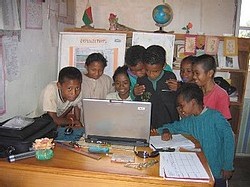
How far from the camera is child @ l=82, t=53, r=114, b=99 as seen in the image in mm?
2531

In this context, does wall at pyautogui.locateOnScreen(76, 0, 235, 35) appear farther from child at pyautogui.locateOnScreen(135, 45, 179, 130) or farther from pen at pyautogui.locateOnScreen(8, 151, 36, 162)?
pen at pyautogui.locateOnScreen(8, 151, 36, 162)

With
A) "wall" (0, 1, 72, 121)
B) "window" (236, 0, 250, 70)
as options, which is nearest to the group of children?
"wall" (0, 1, 72, 121)

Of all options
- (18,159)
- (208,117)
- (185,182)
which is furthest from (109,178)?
(208,117)

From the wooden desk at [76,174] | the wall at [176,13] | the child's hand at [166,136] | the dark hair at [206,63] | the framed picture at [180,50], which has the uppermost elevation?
the wall at [176,13]

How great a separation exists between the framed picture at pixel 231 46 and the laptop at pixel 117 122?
84.7 inches

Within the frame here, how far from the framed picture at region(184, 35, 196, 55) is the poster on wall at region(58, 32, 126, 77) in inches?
28.3

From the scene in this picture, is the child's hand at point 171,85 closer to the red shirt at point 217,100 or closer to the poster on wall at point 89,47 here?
the red shirt at point 217,100

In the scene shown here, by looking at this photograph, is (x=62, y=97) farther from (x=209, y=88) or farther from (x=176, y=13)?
(x=176, y=13)

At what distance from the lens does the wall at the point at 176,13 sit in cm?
366

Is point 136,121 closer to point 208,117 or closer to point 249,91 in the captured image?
point 208,117

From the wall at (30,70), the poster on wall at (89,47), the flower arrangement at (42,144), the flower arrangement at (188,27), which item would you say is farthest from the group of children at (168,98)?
the flower arrangement at (188,27)

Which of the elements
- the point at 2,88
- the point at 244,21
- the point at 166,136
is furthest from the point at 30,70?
the point at 244,21

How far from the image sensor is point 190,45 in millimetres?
3199

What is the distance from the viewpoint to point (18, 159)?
131 cm
